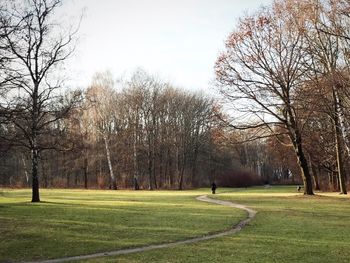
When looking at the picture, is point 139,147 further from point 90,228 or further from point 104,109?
point 90,228

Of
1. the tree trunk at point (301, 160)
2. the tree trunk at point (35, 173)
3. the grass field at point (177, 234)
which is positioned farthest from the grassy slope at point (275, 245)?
the tree trunk at point (35, 173)

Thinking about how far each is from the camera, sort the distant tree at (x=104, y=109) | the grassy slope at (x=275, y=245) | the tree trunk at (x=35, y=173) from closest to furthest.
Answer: the grassy slope at (x=275, y=245)
the tree trunk at (x=35, y=173)
the distant tree at (x=104, y=109)

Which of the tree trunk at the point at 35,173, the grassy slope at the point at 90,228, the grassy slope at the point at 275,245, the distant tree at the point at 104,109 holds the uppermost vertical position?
the distant tree at the point at 104,109

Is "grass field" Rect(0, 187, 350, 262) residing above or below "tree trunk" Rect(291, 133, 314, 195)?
below

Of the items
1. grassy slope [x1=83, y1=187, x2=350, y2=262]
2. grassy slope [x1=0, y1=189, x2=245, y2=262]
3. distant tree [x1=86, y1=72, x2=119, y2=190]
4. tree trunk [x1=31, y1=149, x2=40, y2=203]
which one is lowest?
grassy slope [x1=83, y1=187, x2=350, y2=262]

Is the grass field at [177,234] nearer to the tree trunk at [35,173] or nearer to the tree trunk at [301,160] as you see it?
the tree trunk at [35,173]

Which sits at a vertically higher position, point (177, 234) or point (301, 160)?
point (301, 160)

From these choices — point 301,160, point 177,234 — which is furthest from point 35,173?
point 301,160

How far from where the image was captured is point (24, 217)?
76.9 feet

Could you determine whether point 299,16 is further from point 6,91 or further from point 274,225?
point 6,91

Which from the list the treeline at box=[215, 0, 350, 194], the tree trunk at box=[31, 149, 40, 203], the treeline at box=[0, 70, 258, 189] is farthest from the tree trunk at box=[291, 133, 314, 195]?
the treeline at box=[0, 70, 258, 189]

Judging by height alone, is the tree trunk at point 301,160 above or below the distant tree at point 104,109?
below

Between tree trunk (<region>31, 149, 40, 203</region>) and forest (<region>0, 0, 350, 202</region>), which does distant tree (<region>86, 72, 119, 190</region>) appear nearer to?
forest (<region>0, 0, 350, 202</region>)

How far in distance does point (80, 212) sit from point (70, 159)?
53.0 metres
